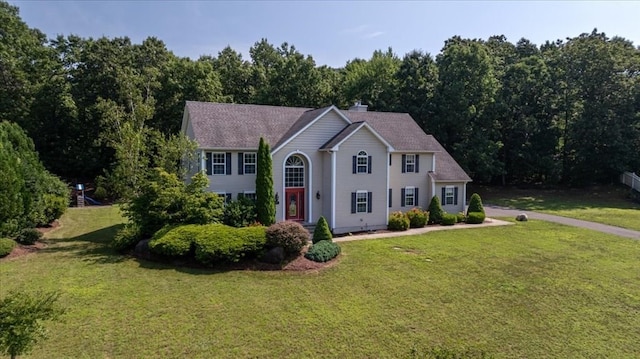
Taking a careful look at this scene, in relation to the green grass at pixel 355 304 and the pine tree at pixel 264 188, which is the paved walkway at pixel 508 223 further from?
the pine tree at pixel 264 188

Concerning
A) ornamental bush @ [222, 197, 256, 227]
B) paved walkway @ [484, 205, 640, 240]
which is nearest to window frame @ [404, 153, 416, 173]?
paved walkway @ [484, 205, 640, 240]

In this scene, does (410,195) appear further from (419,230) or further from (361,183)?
(361,183)

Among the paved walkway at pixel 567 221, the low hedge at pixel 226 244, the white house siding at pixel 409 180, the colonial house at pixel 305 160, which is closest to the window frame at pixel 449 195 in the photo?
the white house siding at pixel 409 180

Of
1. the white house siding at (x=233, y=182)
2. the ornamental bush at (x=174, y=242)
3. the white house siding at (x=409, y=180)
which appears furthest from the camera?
the white house siding at (x=409, y=180)

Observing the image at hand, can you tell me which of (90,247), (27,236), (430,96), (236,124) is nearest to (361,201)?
(236,124)

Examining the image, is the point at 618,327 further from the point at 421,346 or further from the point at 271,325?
the point at 271,325

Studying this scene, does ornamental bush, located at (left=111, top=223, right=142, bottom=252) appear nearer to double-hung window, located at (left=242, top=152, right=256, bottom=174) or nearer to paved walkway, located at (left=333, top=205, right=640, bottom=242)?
double-hung window, located at (left=242, top=152, right=256, bottom=174)
